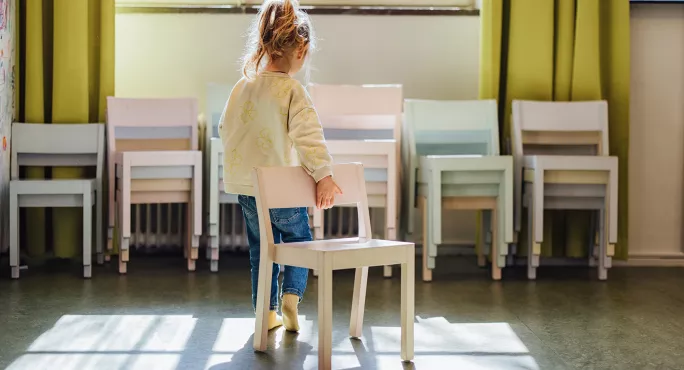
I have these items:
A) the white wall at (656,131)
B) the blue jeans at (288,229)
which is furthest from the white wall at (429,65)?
the blue jeans at (288,229)

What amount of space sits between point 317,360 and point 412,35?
2631 mm

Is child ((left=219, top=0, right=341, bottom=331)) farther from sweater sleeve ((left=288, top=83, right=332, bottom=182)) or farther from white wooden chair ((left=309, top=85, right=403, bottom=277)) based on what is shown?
white wooden chair ((left=309, top=85, right=403, bottom=277))

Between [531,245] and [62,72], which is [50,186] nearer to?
[62,72]

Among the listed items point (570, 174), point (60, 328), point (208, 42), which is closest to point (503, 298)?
point (570, 174)

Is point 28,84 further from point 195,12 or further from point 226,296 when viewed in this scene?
point 226,296

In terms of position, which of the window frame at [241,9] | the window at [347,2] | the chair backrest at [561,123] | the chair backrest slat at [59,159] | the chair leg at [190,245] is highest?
the window at [347,2]

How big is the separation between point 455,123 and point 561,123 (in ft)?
1.71

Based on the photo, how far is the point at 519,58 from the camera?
4.31 m

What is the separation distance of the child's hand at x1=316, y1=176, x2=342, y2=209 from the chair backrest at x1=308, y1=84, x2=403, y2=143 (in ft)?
5.72

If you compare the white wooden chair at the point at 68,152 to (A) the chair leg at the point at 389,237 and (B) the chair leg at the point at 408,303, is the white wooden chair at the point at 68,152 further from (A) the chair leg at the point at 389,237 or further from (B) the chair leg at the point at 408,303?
(B) the chair leg at the point at 408,303

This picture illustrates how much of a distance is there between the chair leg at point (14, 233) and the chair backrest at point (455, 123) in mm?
1850

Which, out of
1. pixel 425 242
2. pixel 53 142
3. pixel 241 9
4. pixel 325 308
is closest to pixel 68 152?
pixel 53 142

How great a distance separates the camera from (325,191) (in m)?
2.44

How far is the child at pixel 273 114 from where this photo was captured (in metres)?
2.56
